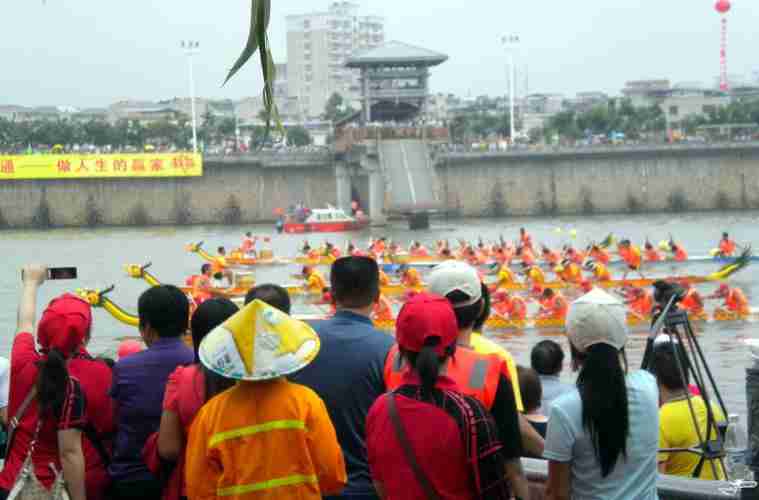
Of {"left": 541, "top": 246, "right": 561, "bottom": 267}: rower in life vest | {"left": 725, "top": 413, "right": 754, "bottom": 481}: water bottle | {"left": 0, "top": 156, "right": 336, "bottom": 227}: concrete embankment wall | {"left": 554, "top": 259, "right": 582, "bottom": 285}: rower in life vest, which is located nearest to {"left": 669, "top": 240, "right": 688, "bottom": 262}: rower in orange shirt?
{"left": 541, "top": 246, "right": 561, "bottom": 267}: rower in life vest

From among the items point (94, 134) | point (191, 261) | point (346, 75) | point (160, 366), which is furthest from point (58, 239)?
point (346, 75)

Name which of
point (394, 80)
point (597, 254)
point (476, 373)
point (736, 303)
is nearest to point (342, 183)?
point (394, 80)

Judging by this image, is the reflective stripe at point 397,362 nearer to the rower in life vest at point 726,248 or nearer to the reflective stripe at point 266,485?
the reflective stripe at point 266,485

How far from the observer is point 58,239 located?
4106 cm

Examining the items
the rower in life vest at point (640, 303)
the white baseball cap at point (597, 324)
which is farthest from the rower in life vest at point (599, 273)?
the white baseball cap at point (597, 324)

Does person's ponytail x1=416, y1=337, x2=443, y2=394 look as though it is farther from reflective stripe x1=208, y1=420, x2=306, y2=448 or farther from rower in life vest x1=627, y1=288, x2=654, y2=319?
rower in life vest x1=627, y1=288, x2=654, y2=319

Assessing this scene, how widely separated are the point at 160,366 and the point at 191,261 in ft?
91.4

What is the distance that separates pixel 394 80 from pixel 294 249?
1637 centimetres

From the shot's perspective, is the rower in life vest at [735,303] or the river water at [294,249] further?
the rower in life vest at [735,303]

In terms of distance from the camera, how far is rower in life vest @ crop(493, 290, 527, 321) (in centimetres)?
1597

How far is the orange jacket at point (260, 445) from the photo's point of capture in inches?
112

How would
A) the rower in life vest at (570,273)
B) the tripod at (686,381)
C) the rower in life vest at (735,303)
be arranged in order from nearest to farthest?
the tripod at (686,381) < the rower in life vest at (735,303) < the rower in life vest at (570,273)

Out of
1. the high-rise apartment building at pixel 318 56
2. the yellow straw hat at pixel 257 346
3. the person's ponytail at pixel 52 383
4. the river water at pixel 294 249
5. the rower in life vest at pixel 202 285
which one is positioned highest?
the high-rise apartment building at pixel 318 56

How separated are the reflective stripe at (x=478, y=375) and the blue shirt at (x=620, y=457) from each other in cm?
20
